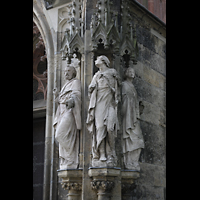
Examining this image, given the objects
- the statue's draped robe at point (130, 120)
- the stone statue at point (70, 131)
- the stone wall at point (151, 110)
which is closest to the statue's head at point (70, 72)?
the stone statue at point (70, 131)

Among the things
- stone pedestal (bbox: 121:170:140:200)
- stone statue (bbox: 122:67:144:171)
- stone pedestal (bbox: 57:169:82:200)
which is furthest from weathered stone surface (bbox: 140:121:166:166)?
stone pedestal (bbox: 57:169:82:200)

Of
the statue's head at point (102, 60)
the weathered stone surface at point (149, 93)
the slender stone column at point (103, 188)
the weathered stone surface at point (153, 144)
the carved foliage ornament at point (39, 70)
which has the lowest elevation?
the slender stone column at point (103, 188)

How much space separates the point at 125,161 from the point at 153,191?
1.74m

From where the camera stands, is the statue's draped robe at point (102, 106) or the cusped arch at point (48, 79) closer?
the statue's draped robe at point (102, 106)

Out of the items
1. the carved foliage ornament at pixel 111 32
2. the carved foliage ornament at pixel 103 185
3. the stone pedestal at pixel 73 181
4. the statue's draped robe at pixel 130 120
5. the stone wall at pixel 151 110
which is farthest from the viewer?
the stone wall at pixel 151 110

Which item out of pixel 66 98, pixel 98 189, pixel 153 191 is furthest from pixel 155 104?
pixel 98 189

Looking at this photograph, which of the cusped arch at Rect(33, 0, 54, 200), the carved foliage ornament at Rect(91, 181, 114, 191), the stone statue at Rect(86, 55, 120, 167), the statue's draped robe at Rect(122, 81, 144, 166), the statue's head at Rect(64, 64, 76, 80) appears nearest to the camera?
the carved foliage ornament at Rect(91, 181, 114, 191)

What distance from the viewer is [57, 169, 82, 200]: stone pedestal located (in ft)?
20.7

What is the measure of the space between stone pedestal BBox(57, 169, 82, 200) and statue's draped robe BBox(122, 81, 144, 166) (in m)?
0.93

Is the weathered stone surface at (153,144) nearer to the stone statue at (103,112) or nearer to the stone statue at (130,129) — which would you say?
the stone statue at (130,129)

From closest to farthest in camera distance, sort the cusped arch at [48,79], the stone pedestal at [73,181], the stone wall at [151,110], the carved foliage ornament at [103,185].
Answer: the carved foliage ornament at [103,185], the stone pedestal at [73,181], the stone wall at [151,110], the cusped arch at [48,79]

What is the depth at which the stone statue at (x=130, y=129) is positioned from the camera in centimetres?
658

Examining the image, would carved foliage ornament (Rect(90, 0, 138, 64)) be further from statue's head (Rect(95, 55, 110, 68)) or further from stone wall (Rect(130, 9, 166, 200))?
stone wall (Rect(130, 9, 166, 200))
